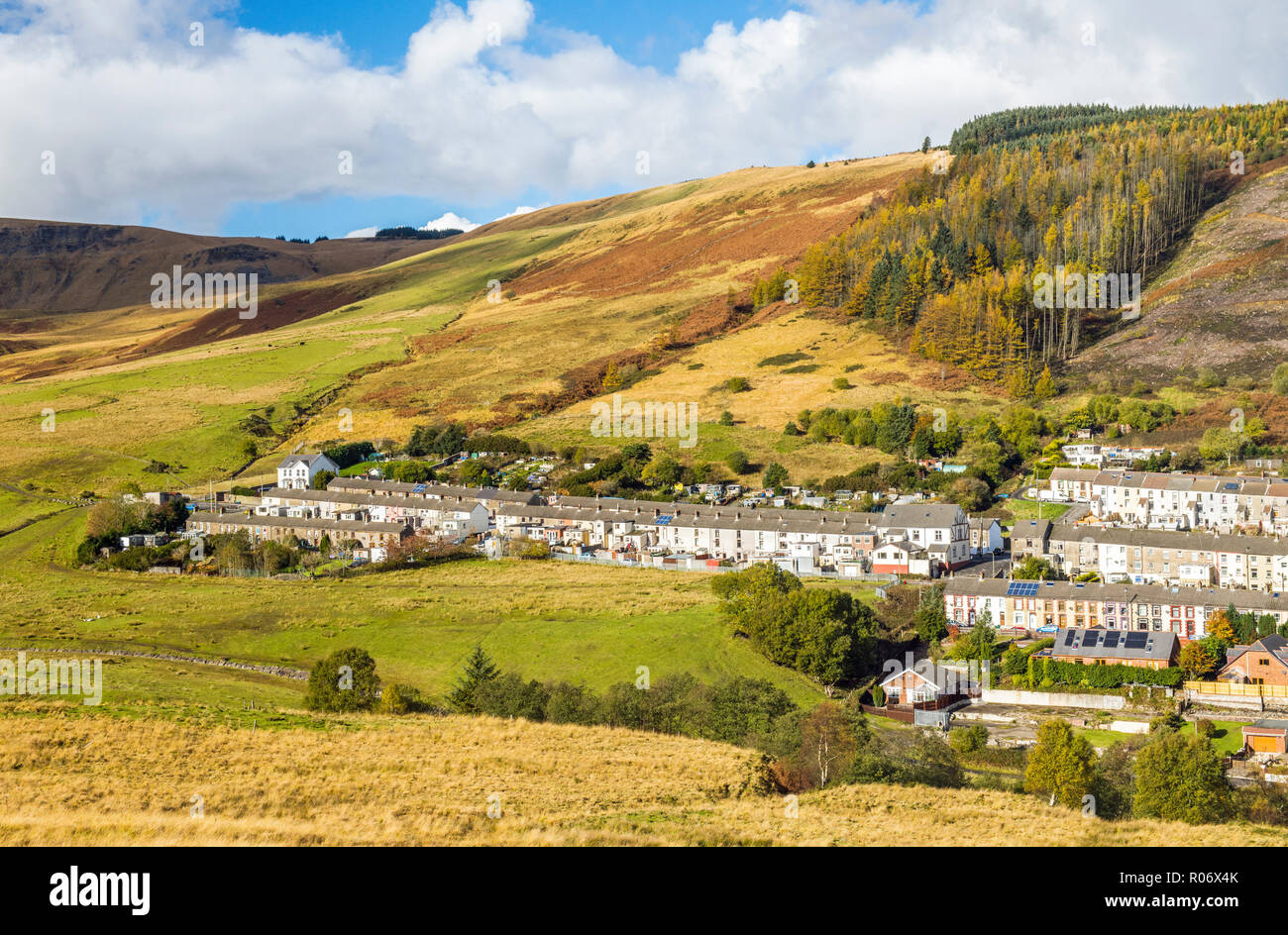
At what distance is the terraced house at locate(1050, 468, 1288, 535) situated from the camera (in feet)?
207

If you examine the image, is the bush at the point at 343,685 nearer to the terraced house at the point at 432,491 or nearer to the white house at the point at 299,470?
the terraced house at the point at 432,491

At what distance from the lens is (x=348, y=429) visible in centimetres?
9950

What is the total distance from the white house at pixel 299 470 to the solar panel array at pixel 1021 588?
5646 centimetres

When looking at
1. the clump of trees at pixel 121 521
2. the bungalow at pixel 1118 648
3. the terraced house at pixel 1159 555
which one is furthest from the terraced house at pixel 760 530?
the clump of trees at pixel 121 521

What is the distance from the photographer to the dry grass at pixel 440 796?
664 inches

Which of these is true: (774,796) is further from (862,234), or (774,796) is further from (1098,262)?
(862,234)

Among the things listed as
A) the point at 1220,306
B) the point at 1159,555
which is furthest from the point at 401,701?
the point at 1220,306

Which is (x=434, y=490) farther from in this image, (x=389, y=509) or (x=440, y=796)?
(x=440, y=796)

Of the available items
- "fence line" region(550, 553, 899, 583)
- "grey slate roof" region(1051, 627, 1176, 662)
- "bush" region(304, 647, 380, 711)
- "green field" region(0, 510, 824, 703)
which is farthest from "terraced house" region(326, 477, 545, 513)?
"grey slate roof" region(1051, 627, 1176, 662)

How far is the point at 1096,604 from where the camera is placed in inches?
2037

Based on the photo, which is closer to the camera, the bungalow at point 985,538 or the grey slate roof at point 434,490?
the bungalow at point 985,538

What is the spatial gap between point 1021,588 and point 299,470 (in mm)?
58763
